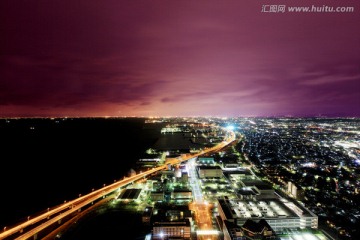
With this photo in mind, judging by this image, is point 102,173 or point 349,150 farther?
point 349,150

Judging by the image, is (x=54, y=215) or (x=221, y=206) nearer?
(x=221, y=206)

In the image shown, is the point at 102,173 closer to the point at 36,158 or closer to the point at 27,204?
the point at 27,204

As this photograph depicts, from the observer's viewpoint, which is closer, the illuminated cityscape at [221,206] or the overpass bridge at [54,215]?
the overpass bridge at [54,215]

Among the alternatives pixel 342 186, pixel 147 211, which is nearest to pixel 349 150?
pixel 342 186

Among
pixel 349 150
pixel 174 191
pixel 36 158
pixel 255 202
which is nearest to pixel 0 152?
pixel 36 158

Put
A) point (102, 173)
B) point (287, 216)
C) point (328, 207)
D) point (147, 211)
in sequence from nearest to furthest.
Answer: point (287, 216), point (147, 211), point (328, 207), point (102, 173)

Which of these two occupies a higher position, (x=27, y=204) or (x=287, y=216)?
(x=287, y=216)

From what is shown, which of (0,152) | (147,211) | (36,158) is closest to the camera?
(147,211)

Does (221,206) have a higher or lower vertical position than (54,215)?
higher

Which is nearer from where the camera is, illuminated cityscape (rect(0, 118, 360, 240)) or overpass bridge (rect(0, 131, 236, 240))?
overpass bridge (rect(0, 131, 236, 240))

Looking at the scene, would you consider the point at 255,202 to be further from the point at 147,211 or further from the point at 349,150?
the point at 349,150
